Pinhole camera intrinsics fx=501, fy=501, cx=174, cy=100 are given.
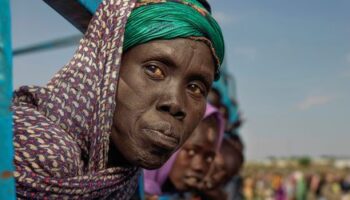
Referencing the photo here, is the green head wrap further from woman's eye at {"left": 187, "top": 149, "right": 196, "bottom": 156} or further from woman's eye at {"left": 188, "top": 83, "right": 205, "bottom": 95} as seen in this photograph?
woman's eye at {"left": 187, "top": 149, "right": 196, "bottom": 156}

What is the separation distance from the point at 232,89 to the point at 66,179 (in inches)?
335

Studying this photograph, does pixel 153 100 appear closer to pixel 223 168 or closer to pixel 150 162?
pixel 150 162

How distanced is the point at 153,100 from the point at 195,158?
280 cm

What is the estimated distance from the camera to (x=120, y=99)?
1.77m

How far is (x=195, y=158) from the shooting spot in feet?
14.7

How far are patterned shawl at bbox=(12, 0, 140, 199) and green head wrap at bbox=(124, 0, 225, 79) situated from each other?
0.04 metres

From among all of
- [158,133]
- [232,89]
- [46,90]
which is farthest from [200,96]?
[232,89]

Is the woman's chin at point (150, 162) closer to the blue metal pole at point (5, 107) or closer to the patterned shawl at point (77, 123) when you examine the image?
the patterned shawl at point (77, 123)

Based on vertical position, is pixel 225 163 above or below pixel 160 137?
below

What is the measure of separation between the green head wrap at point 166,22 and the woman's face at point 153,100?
3 cm

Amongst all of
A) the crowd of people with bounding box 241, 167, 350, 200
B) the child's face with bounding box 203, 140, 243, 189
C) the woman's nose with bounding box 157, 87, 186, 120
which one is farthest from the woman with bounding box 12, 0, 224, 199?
the crowd of people with bounding box 241, 167, 350, 200

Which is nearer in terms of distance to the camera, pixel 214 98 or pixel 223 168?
pixel 223 168

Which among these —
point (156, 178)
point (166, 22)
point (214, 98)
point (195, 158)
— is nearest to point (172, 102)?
point (166, 22)

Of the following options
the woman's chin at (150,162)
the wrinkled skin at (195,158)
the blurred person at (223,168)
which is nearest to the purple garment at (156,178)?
the wrinkled skin at (195,158)
